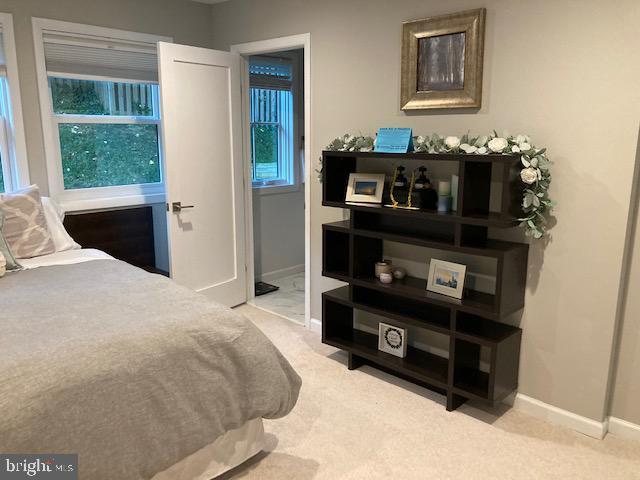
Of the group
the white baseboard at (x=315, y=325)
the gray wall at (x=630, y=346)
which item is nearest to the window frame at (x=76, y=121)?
the white baseboard at (x=315, y=325)

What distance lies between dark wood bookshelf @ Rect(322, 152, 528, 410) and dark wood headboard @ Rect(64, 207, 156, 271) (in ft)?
5.40

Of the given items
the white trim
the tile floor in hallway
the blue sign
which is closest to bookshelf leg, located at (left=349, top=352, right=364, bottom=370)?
the tile floor in hallway

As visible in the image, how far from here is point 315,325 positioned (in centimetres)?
389

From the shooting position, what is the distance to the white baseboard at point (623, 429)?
2.56m

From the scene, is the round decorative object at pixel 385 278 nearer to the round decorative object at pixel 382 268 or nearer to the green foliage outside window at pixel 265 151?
the round decorative object at pixel 382 268

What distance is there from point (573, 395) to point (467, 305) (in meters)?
0.69

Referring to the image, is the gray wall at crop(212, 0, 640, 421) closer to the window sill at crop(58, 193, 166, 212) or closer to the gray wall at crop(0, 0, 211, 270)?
the gray wall at crop(0, 0, 211, 270)

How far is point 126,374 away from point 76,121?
258cm

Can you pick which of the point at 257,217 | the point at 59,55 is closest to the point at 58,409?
the point at 59,55

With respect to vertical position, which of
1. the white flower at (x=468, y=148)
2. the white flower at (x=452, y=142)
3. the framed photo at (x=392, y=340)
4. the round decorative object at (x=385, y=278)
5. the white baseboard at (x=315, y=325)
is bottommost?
the white baseboard at (x=315, y=325)

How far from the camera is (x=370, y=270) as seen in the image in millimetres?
3307

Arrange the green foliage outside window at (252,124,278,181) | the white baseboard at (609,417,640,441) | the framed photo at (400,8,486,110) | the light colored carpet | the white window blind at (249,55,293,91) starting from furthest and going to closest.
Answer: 1. the green foliage outside window at (252,124,278,181)
2. the white window blind at (249,55,293,91)
3. the framed photo at (400,8,486,110)
4. the white baseboard at (609,417,640,441)
5. the light colored carpet

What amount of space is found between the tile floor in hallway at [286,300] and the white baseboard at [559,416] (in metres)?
1.74

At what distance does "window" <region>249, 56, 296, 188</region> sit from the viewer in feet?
16.0
